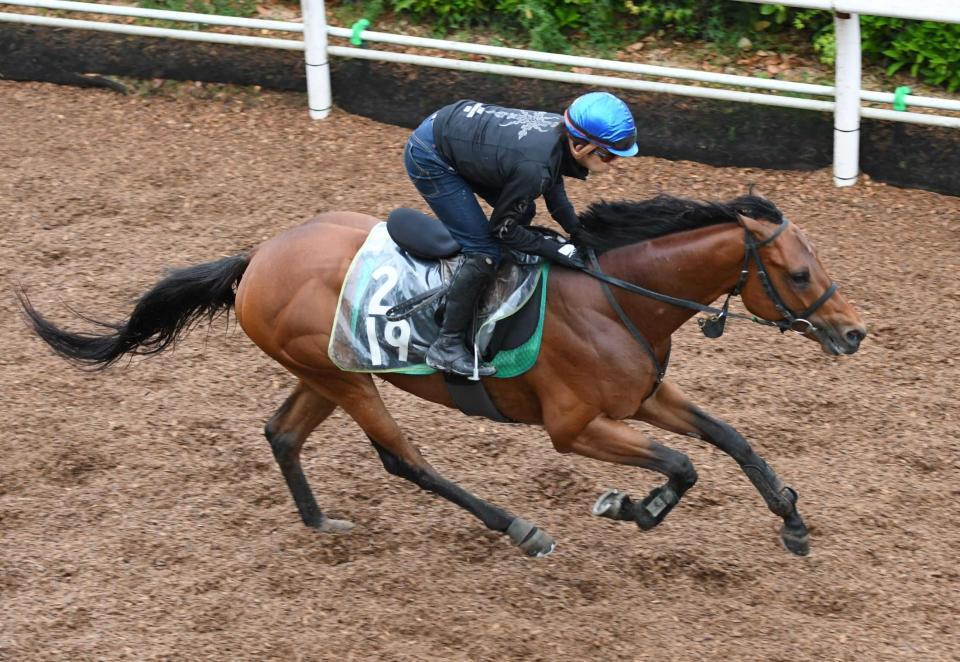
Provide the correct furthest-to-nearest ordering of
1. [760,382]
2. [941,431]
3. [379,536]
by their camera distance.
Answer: [760,382] < [941,431] < [379,536]

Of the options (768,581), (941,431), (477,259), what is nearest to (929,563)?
(768,581)

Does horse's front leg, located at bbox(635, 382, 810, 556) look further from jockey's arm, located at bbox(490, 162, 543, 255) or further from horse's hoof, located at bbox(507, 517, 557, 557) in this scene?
jockey's arm, located at bbox(490, 162, 543, 255)

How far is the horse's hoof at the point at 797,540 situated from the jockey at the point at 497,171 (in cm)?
150

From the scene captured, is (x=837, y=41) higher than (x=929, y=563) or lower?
higher

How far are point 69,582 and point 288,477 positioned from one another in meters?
1.07

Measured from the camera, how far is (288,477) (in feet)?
18.5

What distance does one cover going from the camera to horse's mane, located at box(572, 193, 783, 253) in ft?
15.7

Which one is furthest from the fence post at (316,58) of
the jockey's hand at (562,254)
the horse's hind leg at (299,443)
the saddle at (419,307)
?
the jockey's hand at (562,254)

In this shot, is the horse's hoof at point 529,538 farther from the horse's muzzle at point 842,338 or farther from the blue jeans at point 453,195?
the horse's muzzle at point 842,338

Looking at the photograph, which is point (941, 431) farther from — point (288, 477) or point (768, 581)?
point (288, 477)

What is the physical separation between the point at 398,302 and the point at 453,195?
528 mm

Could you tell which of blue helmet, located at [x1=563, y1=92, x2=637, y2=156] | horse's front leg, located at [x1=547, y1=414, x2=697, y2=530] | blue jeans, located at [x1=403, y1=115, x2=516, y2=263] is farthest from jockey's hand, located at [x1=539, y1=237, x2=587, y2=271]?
horse's front leg, located at [x1=547, y1=414, x2=697, y2=530]

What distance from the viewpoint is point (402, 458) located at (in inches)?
216

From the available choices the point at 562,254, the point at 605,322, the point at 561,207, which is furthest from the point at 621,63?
the point at 605,322
